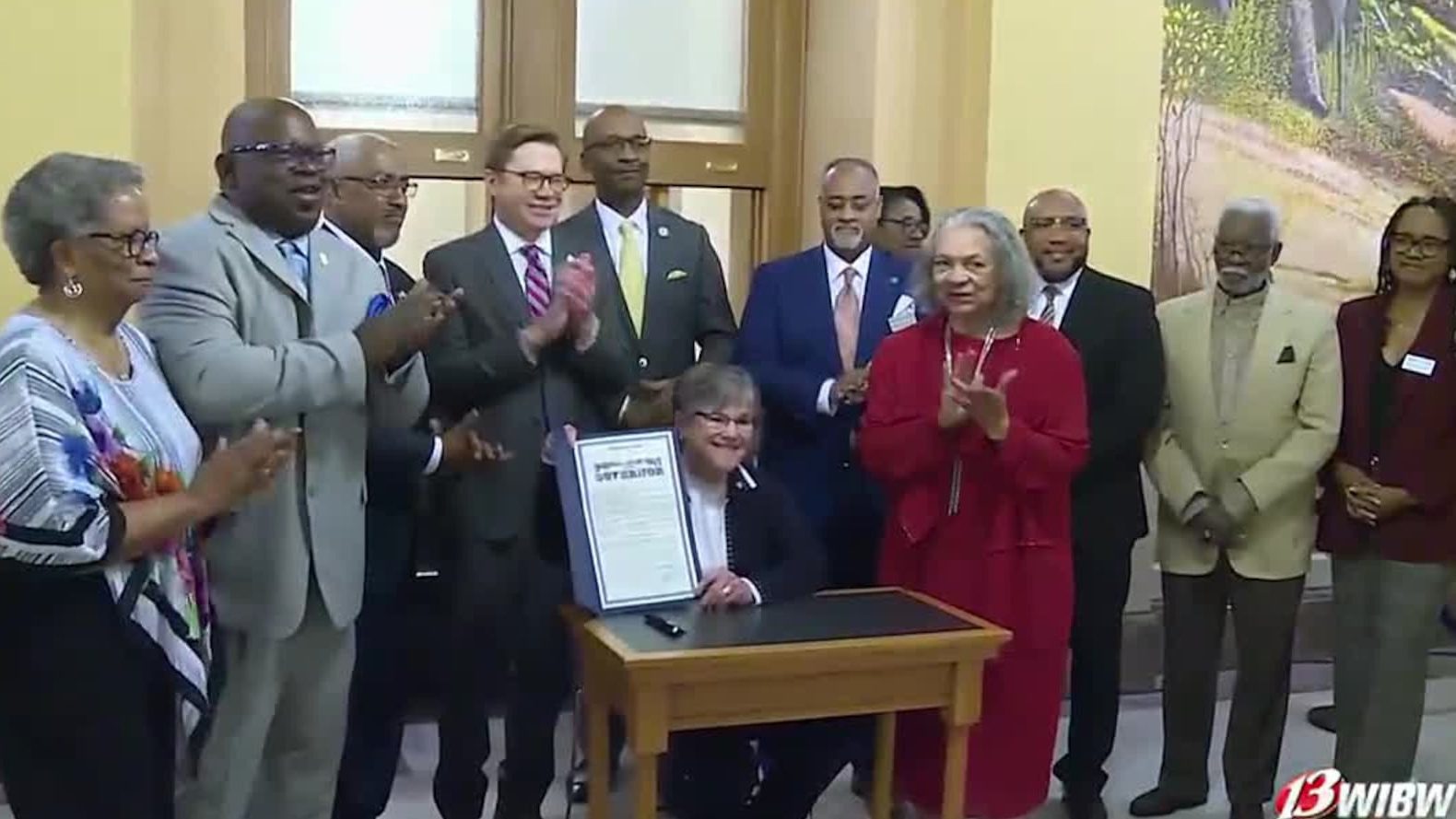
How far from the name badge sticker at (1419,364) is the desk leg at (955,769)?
4.64 feet

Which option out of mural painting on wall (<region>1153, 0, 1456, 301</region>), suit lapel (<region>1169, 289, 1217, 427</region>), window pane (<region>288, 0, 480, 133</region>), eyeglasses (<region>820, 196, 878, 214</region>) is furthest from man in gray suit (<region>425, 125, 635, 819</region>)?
mural painting on wall (<region>1153, 0, 1456, 301</region>)

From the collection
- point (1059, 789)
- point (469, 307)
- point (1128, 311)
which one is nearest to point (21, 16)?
point (469, 307)

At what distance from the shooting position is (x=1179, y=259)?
5352mm

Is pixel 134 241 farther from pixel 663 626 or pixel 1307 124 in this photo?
pixel 1307 124

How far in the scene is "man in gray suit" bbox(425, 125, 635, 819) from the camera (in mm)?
3451

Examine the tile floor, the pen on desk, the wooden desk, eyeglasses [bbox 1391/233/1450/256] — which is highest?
eyeglasses [bbox 1391/233/1450/256]

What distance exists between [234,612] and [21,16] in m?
1.84

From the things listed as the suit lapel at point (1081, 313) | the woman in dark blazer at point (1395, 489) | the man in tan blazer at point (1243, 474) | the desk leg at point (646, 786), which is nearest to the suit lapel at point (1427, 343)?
the woman in dark blazer at point (1395, 489)

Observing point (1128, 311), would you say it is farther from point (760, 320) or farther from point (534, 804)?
point (534, 804)

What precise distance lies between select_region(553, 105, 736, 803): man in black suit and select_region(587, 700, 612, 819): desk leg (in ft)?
1.26

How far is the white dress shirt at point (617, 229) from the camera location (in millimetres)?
3787

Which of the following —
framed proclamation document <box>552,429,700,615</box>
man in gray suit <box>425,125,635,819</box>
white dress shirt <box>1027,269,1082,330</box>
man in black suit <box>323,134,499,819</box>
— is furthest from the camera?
white dress shirt <box>1027,269,1082,330</box>

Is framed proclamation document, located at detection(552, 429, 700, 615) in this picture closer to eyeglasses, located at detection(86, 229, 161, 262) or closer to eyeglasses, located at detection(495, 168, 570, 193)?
eyeglasses, located at detection(495, 168, 570, 193)

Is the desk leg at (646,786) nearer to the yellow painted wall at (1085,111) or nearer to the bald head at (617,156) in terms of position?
the bald head at (617,156)
